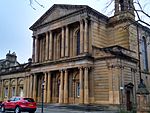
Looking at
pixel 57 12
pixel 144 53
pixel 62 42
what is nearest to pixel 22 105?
pixel 62 42

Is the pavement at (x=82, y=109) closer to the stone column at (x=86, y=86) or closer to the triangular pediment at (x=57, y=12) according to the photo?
the stone column at (x=86, y=86)

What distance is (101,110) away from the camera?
3012 centimetres

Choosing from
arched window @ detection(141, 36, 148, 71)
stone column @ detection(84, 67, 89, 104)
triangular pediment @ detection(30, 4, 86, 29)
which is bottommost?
stone column @ detection(84, 67, 89, 104)

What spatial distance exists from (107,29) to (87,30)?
16.1 feet

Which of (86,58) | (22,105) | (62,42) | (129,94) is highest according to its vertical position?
(62,42)

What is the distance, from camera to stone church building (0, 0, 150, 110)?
30562 mm

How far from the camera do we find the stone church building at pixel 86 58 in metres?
30.6

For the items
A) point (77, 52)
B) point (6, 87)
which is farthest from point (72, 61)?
point (6, 87)

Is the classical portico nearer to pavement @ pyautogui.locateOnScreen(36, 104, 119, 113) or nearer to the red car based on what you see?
pavement @ pyautogui.locateOnScreen(36, 104, 119, 113)

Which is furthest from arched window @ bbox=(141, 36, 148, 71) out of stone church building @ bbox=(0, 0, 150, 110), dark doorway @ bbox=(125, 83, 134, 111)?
dark doorway @ bbox=(125, 83, 134, 111)

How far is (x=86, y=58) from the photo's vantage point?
31672 millimetres

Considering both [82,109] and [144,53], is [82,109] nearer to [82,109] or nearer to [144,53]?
[82,109]

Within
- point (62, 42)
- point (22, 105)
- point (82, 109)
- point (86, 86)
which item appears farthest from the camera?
point (62, 42)

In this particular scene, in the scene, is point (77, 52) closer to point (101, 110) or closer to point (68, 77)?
point (68, 77)
